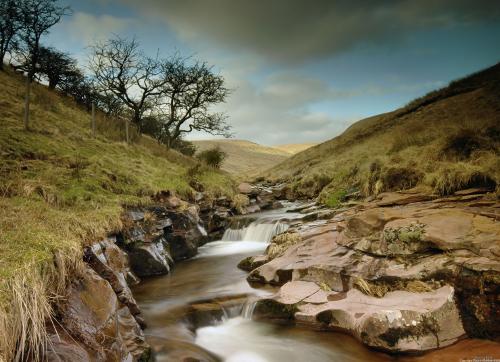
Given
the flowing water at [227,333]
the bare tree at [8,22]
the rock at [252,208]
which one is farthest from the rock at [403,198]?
the bare tree at [8,22]

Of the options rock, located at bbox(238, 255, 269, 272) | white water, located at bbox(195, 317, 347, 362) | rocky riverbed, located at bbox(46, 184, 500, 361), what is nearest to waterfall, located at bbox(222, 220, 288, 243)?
rock, located at bbox(238, 255, 269, 272)

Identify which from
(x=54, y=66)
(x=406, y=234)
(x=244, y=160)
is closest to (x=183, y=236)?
(x=406, y=234)

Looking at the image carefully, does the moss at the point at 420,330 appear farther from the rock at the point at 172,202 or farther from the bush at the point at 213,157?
the bush at the point at 213,157

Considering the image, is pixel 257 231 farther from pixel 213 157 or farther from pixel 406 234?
pixel 213 157

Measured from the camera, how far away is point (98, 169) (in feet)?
36.8

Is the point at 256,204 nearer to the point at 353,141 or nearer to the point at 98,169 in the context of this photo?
the point at 98,169

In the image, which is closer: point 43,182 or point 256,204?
point 43,182

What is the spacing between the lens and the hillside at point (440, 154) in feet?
27.9

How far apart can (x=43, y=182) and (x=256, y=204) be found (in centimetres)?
1156

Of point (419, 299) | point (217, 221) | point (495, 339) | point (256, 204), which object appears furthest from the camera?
point (256, 204)

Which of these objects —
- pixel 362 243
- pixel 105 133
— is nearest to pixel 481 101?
pixel 362 243

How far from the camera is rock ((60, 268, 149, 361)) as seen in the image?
3579mm

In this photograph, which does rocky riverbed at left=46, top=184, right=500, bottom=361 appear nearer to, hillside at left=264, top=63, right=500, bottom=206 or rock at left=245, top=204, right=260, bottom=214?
hillside at left=264, top=63, right=500, bottom=206

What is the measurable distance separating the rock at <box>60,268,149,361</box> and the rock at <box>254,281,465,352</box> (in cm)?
290
